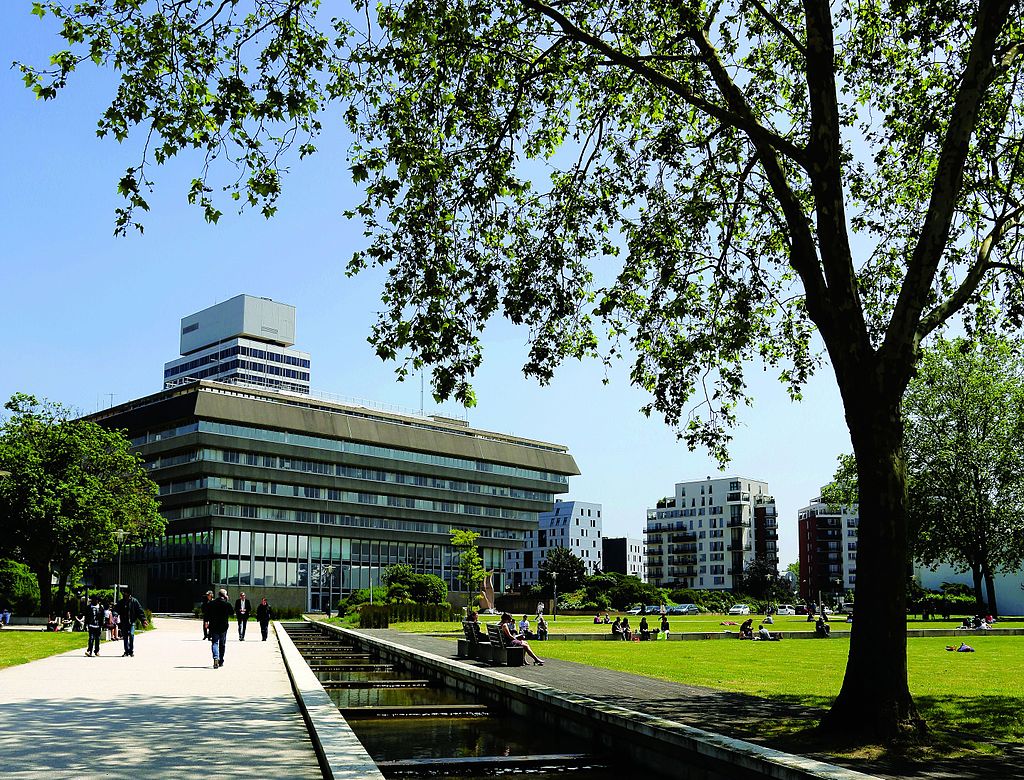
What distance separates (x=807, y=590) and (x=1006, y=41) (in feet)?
553

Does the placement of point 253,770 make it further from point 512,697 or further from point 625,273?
point 625,273

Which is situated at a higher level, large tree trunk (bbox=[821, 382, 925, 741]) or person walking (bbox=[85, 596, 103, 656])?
large tree trunk (bbox=[821, 382, 925, 741])

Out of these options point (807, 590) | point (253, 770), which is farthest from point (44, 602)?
point (807, 590)

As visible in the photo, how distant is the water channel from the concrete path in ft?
3.53

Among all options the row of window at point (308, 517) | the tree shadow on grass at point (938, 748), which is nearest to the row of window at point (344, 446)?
the row of window at point (308, 517)

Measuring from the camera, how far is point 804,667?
22.5 m

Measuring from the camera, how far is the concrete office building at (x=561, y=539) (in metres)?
182

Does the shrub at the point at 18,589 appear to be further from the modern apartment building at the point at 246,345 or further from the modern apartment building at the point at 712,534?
the modern apartment building at the point at 712,534

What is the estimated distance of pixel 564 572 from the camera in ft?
448

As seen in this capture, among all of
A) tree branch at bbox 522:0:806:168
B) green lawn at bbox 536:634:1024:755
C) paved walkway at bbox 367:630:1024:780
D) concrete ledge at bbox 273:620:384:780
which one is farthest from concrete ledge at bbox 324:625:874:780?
tree branch at bbox 522:0:806:168

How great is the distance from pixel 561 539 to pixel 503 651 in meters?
164

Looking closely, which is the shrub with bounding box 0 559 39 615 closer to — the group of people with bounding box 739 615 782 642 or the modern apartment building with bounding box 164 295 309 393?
the group of people with bounding box 739 615 782 642

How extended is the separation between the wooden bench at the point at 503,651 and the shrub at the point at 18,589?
146 feet

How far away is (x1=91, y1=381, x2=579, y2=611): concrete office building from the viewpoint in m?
84.7
